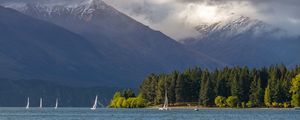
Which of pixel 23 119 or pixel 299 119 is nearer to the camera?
pixel 299 119

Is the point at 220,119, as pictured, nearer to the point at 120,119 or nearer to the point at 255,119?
the point at 255,119

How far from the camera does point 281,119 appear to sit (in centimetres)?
16088

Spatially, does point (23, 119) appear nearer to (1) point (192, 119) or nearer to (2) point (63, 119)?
(2) point (63, 119)

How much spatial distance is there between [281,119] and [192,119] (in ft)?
60.5

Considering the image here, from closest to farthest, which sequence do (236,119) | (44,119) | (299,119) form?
(299,119), (236,119), (44,119)

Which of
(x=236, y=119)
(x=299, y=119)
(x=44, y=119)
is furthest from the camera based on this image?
(x=44, y=119)

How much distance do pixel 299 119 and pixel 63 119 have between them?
156 ft

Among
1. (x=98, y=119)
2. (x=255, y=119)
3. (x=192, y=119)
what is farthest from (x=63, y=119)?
(x=255, y=119)

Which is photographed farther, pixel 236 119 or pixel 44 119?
pixel 44 119

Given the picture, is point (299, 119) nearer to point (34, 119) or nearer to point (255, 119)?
point (255, 119)

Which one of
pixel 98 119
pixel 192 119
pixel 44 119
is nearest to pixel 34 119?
pixel 44 119

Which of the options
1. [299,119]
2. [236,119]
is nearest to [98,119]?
[236,119]

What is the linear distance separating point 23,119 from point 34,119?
7.66ft

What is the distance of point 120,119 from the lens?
175625 mm
